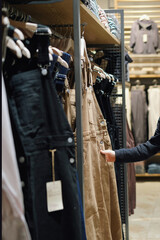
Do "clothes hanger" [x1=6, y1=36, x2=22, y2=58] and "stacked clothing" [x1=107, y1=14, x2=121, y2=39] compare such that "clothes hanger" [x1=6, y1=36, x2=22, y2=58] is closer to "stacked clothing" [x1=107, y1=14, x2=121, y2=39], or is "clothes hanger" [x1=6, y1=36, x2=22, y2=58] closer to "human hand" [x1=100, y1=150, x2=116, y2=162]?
"human hand" [x1=100, y1=150, x2=116, y2=162]

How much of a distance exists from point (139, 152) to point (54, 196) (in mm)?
1208

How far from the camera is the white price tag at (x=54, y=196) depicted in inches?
47.2

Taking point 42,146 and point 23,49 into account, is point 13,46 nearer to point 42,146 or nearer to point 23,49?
point 23,49

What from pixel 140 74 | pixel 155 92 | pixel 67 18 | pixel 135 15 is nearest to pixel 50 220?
pixel 67 18

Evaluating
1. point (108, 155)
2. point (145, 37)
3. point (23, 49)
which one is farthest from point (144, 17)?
point (23, 49)

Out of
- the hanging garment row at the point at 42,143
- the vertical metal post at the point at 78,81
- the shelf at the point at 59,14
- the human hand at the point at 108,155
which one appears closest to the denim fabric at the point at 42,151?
the hanging garment row at the point at 42,143

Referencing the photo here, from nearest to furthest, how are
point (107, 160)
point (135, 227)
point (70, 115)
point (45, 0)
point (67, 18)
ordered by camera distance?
point (45, 0), point (70, 115), point (67, 18), point (107, 160), point (135, 227)

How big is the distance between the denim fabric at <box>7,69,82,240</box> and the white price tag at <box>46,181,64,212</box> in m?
0.02

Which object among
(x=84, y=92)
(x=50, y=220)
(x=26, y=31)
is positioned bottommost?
(x=50, y=220)

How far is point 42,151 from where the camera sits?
46.4 inches

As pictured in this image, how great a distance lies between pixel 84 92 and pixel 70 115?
0.27m

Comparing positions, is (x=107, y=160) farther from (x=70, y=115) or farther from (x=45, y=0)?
(x=45, y=0)

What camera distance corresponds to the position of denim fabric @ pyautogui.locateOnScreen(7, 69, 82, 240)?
1115mm

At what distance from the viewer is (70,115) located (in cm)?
177
